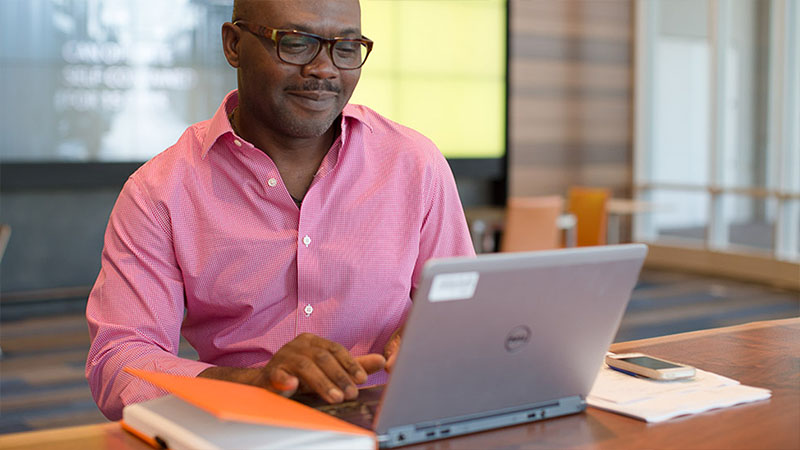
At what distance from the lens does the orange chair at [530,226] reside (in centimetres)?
551

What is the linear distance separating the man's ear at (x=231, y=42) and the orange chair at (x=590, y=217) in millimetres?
4194

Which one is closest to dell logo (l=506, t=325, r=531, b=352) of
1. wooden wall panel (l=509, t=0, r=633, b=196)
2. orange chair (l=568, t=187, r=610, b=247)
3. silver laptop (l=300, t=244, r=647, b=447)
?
silver laptop (l=300, t=244, r=647, b=447)

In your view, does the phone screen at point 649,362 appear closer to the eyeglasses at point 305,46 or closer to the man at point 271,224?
the man at point 271,224

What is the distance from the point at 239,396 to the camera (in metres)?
1.18

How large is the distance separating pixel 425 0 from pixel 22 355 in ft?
15.2

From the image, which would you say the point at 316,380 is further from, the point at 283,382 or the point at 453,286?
the point at 453,286

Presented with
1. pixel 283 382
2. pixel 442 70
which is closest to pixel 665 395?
pixel 283 382

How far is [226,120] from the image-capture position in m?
1.82

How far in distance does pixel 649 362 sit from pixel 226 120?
36.1 inches

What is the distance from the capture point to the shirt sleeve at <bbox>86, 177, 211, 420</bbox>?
1588 mm

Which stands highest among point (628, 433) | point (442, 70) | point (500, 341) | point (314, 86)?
point (442, 70)

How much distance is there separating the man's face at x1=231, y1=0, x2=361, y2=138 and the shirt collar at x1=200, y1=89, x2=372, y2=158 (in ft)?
0.25

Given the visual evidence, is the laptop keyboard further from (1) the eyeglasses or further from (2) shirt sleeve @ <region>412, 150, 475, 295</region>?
(1) the eyeglasses

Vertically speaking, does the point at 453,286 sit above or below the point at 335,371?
above
